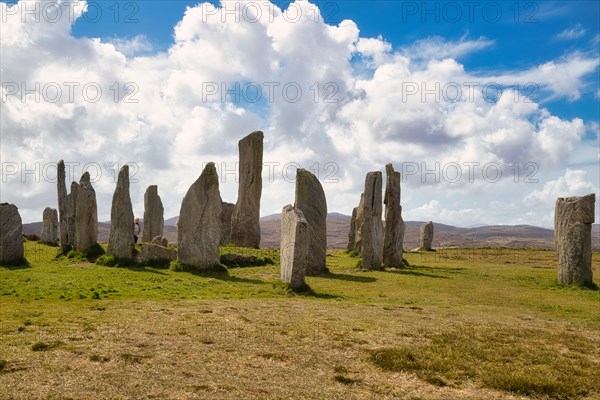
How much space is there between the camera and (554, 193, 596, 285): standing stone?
22.9 meters

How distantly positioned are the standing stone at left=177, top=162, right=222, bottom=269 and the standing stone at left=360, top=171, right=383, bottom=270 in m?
8.25

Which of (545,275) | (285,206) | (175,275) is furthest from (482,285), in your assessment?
(175,275)

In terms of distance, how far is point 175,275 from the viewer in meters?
21.3

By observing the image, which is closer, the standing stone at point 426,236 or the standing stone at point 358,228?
the standing stone at point 358,228

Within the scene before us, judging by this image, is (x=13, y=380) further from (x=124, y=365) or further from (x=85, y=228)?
(x=85, y=228)

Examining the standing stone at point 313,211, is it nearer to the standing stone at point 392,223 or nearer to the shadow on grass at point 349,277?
the shadow on grass at point 349,277

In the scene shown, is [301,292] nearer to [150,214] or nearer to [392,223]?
[392,223]

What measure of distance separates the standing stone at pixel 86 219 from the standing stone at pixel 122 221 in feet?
8.68

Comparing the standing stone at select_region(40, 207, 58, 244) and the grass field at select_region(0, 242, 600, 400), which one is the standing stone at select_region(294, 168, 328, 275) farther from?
the standing stone at select_region(40, 207, 58, 244)

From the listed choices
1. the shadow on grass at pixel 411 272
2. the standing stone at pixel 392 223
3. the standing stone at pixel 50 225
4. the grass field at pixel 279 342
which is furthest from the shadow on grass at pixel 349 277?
the standing stone at pixel 50 225

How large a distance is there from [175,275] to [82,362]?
42.3 feet

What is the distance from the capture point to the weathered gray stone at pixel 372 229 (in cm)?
2731

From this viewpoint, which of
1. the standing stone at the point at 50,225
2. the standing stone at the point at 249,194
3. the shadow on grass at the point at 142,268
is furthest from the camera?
the standing stone at the point at 50,225

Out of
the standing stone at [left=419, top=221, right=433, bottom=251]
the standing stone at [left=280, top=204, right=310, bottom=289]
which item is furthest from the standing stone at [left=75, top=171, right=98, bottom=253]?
the standing stone at [left=419, top=221, right=433, bottom=251]
